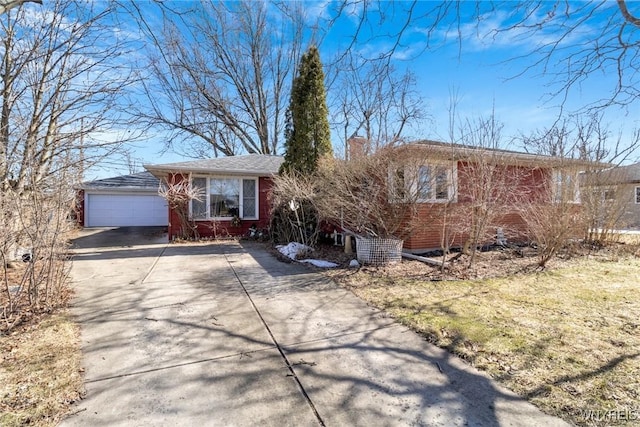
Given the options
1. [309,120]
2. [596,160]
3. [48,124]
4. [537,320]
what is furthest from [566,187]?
[48,124]

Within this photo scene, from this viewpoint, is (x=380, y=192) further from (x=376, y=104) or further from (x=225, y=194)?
(x=376, y=104)

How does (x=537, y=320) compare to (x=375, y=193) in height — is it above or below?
below

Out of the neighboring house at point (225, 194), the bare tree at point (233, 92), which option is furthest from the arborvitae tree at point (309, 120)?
the bare tree at point (233, 92)

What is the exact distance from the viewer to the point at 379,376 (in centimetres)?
273

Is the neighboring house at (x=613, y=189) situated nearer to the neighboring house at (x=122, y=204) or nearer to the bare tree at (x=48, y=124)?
the bare tree at (x=48, y=124)

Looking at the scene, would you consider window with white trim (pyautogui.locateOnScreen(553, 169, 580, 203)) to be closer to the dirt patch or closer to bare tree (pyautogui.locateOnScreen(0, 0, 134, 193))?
the dirt patch

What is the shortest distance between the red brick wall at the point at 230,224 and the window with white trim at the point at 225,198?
0.63 feet

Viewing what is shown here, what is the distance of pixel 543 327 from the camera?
3.75 m

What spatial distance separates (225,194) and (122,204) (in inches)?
393

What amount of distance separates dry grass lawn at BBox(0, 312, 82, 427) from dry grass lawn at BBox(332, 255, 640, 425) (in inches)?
132

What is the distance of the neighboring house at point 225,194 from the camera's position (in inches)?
442

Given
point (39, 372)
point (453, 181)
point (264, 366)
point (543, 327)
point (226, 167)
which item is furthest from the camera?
point (226, 167)

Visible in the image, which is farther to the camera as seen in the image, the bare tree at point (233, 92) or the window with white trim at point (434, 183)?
the bare tree at point (233, 92)

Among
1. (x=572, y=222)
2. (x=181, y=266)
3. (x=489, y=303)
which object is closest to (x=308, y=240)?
(x=181, y=266)
